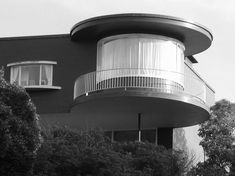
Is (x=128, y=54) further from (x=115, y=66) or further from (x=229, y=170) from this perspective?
(x=229, y=170)

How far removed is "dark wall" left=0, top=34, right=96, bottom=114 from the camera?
30406mm

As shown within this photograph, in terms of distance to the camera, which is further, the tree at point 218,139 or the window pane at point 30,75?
the window pane at point 30,75

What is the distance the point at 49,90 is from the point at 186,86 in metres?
5.87

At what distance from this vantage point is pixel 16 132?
18.8 meters

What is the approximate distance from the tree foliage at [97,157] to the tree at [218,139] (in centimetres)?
215

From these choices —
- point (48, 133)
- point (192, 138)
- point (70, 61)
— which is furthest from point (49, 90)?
point (192, 138)

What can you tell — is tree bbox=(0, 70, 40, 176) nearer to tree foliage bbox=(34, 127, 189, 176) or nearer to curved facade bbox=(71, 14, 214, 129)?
tree foliage bbox=(34, 127, 189, 176)

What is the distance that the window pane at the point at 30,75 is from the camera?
3078 centimetres

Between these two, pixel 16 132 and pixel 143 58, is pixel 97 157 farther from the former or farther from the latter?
pixel 143 58

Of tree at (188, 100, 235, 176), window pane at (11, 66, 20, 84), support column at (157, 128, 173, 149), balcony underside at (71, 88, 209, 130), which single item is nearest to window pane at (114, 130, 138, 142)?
balcony underside at (71, 88, 209, 130)

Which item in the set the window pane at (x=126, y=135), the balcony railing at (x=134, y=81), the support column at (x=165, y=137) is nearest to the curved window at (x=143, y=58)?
the balcony railing at (x=134, y=81)

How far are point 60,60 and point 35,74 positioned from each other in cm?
123

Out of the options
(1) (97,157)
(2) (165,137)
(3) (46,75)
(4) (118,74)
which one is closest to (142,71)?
(4) (118,74)

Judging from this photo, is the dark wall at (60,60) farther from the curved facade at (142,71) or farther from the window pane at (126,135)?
the window pane at (126,135)
